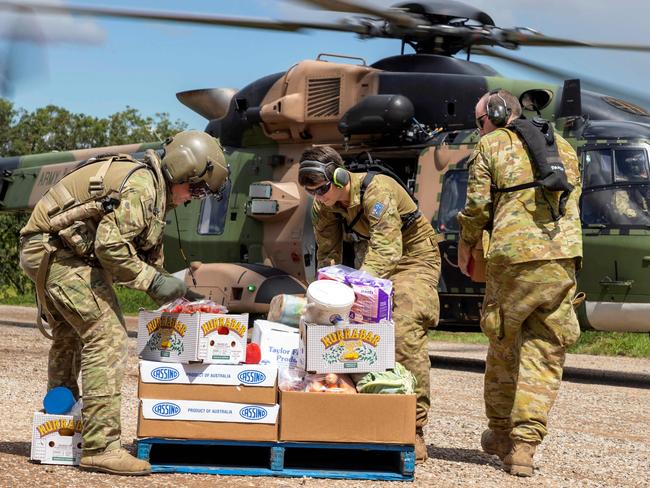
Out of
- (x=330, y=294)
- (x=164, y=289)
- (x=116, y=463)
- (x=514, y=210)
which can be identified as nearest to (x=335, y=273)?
(x=330, y=294)

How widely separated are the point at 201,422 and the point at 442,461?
1475mm

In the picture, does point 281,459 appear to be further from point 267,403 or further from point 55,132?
point 55,132

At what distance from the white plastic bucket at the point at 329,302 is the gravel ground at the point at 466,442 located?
2.67 feet

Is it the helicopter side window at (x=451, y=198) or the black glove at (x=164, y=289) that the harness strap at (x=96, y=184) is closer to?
the black glove at (x=164, y=289)

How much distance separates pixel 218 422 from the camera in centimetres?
557

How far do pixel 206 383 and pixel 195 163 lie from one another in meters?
1.13

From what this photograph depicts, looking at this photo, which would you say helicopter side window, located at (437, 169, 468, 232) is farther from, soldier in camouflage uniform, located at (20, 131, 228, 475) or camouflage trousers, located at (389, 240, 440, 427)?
soldier in camouflage uniform, located at (20, 131, 228, 475)

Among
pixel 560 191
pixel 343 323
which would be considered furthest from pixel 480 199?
pixel 343 323

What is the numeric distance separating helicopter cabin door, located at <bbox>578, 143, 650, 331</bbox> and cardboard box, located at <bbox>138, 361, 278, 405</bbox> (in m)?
5.84

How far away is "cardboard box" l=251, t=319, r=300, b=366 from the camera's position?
5.83 metres

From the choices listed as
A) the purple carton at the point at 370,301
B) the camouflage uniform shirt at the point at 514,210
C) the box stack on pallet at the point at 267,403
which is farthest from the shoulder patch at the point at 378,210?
Answer: the box stack on pallet at the point at 267,403

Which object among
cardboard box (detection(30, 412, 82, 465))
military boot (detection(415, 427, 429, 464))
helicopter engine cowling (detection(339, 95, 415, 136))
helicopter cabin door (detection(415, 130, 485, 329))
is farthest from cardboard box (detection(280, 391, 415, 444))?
helicopter engine cowling (detection(339, 95, 415, 136))

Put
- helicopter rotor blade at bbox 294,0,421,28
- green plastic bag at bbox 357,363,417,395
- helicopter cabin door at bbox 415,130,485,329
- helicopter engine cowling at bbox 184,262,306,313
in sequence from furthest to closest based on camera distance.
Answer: helicopter engine cowling at bbox 184,262,306,313, helicopter cabin door at bbox 415,130,485,329, helicopter rotor blade at bbox 294,0,421,28, green plastic bag at bbox 357,363,417,395

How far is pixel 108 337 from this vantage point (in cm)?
546
